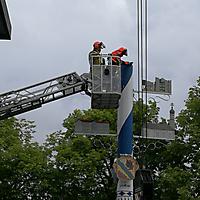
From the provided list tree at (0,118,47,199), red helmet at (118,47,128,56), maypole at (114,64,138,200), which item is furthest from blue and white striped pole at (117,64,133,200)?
tree at (0,118,47,199)

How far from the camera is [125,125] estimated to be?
16234mm

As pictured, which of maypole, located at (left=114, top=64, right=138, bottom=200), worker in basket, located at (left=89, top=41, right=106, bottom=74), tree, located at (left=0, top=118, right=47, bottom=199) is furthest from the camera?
tree, located at (left=0, top=118, right=47, bottom=199)

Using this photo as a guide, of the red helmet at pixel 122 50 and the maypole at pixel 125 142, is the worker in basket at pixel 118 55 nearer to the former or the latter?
the red helmet at pixel 122 50

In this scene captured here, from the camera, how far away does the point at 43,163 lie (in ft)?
108

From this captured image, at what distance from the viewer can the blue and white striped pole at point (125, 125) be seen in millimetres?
15797

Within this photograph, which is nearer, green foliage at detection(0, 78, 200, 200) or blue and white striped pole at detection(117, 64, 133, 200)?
blue and white striped pole at detection(117, 64, 133, 200)

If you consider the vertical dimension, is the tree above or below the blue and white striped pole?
below

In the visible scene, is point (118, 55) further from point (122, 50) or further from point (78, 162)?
point (78, 162)

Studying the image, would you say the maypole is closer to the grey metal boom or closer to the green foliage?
the grey metal boom

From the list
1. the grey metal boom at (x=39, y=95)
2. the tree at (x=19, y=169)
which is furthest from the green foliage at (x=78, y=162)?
the grey metal boom at (x=39, y=95)

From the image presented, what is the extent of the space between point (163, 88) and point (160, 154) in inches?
557

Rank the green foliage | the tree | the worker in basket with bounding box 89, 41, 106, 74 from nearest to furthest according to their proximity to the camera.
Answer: the worker in basket with bounding box 89, 41, 106, 74
the green foliage
the tree

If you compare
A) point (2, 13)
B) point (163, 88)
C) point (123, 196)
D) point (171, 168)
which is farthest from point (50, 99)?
point (2, 13)

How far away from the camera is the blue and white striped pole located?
15797mm
